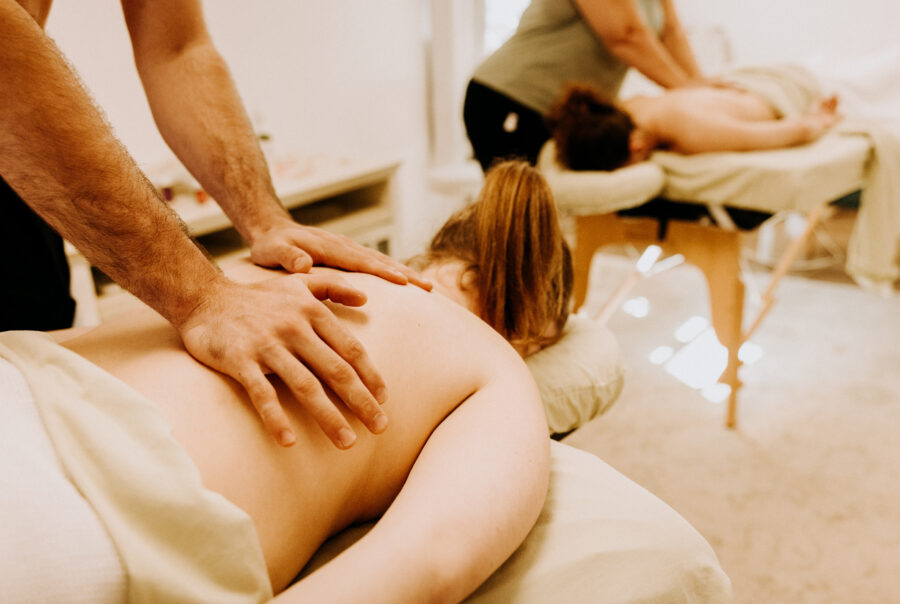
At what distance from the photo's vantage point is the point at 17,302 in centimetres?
113

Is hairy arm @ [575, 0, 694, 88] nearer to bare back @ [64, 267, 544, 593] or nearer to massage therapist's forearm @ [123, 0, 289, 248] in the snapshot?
massage therapist's forearm @ [123, 0, 289, 248]

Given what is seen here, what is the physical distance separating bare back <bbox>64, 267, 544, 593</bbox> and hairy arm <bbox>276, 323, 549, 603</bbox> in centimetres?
2

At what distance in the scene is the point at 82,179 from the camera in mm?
696

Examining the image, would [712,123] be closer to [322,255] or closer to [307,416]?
[322,255]

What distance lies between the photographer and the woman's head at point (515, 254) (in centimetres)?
101

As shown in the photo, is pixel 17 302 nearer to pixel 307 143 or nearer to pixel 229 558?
pixel 229 558

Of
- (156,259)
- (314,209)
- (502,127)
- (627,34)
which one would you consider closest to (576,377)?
(156,259)

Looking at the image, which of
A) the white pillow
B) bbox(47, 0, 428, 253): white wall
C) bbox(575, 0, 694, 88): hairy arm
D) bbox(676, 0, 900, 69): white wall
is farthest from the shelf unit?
bbox(676, 0, 900, 69): white wall

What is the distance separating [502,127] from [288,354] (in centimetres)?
144

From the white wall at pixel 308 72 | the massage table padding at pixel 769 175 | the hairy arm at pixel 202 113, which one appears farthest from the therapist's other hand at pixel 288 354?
the white wall at pixel 308 72

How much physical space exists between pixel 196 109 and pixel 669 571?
3.15ft

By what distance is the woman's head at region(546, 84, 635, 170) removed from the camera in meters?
1.73

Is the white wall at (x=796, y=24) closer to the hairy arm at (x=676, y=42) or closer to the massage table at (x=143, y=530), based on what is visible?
the hairy arm at (x=676, y=42)

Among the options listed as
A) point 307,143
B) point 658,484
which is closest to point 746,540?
point 658,484
